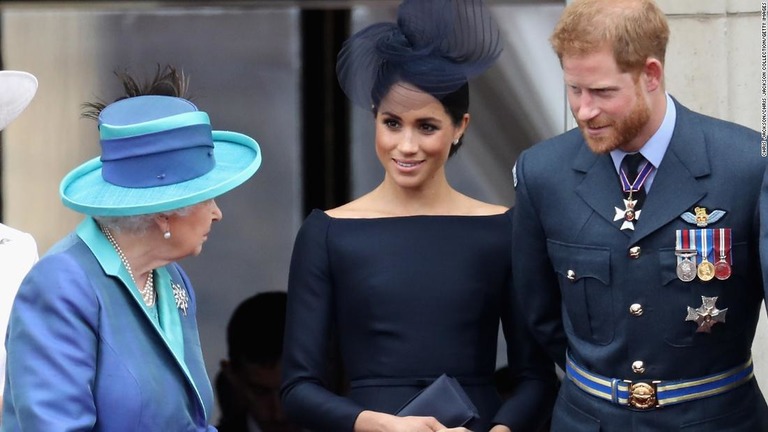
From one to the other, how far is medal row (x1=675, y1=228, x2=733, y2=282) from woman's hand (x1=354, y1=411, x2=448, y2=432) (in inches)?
30.9

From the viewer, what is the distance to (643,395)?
3602 mm

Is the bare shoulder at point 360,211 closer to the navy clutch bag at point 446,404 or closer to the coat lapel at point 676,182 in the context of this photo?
the navy clutch bag at point 446,404

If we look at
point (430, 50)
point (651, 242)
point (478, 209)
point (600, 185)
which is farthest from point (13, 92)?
point (651, 242)

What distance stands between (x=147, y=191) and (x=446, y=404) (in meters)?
1.07

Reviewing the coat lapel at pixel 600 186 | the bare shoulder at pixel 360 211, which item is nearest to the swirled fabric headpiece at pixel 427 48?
the bare shoulder at pixel 360 211

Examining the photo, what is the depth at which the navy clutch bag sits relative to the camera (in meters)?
3.95

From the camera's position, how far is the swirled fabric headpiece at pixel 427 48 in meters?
4.16

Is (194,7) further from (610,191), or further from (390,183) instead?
(610,191)

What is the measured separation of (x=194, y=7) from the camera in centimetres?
532

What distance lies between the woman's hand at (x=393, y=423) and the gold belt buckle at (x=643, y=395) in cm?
54

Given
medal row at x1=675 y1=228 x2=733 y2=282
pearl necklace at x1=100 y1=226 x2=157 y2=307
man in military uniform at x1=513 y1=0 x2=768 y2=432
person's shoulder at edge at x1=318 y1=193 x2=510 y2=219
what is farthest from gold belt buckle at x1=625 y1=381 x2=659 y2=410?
pearl necklace at x1=100 y1=226 x2=157 y2=307

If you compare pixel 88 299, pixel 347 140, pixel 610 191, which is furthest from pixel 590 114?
pixel 347 140

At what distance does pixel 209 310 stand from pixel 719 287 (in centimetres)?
241

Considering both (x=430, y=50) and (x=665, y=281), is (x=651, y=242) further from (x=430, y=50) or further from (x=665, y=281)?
(x=430, y=50)
